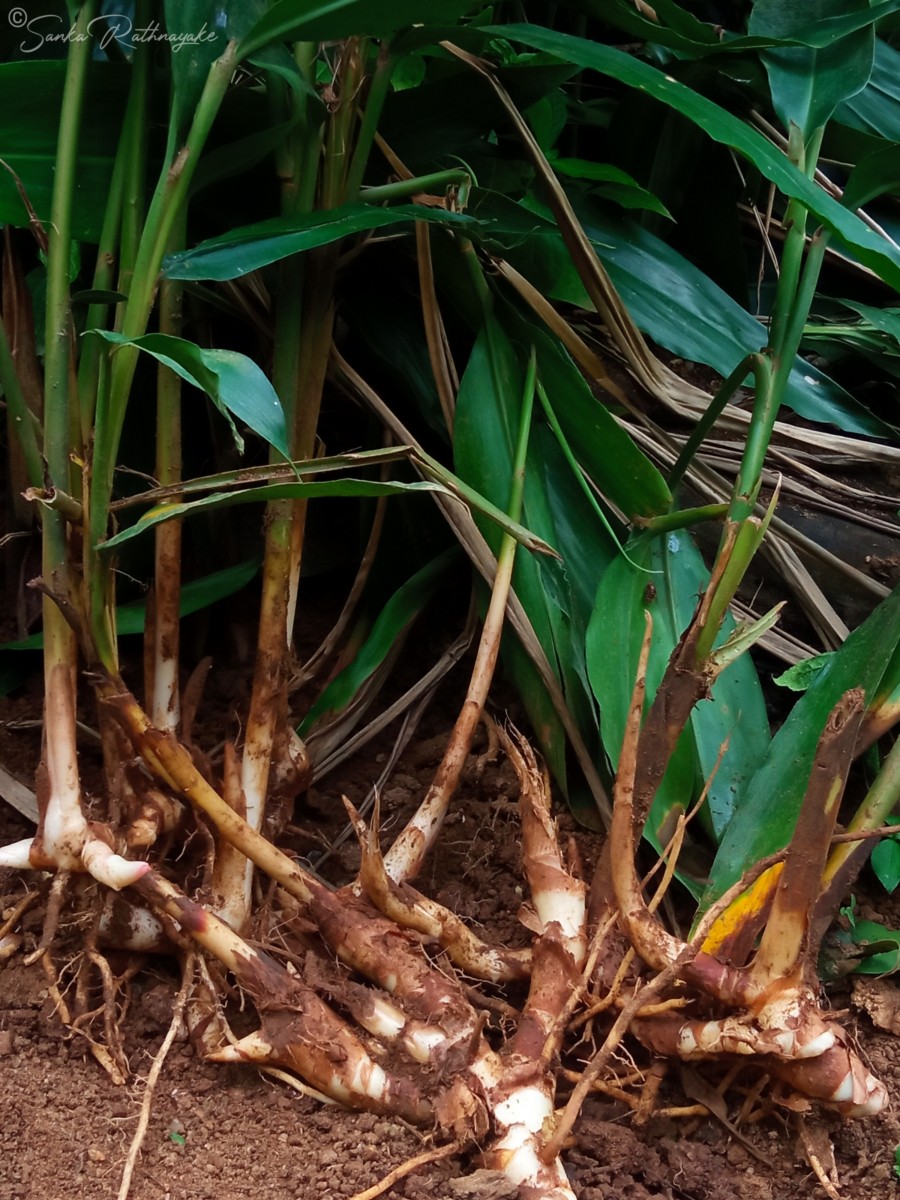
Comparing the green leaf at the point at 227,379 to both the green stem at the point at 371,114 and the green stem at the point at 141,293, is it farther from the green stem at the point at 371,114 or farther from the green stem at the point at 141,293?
the green stem at the point at 371,114

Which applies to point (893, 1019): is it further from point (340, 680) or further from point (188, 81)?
point (188, 81)

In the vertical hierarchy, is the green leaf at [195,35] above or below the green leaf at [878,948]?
above

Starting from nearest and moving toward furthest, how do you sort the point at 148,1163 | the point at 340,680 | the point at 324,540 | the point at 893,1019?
the point at 148,1163
the point at 893,1019
the point at 340,680
the point at 324,540

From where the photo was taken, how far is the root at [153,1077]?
545 mm

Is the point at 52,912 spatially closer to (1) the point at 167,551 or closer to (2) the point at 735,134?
(1) the point at 167,551

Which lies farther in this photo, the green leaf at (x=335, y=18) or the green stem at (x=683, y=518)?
the green stem at (x=683, y=518)

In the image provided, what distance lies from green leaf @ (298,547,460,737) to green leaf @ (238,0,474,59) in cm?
45

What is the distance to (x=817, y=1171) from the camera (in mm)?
591

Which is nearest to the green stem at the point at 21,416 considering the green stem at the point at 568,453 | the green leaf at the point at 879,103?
the green stem at the point at 568,453

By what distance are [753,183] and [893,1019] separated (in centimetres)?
87

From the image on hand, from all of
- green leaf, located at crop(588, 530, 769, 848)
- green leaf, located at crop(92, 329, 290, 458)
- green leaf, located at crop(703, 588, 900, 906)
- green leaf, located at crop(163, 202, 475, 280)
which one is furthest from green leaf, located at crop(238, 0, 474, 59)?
green leaf, located at crop(703, 588, 900, 906)

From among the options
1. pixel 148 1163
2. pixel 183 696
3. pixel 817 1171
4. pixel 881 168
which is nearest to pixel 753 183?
pixel 881 168

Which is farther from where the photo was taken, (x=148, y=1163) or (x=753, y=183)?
(x=753, y=183)

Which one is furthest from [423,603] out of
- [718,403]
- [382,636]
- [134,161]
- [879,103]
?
[879,103]
